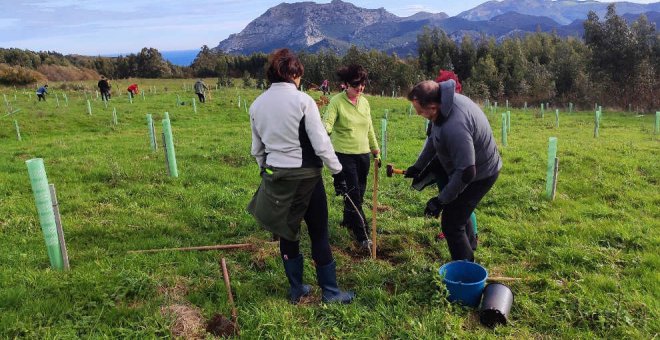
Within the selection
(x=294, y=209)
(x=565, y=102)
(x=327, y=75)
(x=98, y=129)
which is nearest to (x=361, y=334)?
(x=294, y=209)

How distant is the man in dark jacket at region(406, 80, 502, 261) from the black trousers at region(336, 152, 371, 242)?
4.40 ft

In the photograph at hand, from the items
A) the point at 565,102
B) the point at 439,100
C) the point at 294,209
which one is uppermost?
the point at 439,100

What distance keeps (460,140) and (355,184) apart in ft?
6.24

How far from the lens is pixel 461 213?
4.00 metres

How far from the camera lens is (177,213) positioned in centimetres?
Answer: 637

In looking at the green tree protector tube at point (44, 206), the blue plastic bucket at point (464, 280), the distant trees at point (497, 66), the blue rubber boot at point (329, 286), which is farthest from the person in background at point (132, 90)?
the blue plastic bucket at point (464, 280)

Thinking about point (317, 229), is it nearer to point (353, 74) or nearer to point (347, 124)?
point (347, 124)

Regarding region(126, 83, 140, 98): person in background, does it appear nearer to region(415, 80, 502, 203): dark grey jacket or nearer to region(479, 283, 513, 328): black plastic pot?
region(415, 80, 502, 203): dark grey jacket

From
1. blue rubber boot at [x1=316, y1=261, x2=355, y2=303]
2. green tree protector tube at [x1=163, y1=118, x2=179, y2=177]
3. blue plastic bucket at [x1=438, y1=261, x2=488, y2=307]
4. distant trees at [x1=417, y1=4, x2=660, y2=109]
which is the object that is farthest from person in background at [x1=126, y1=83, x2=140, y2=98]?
distant trees at [x1=417, y1=4, x2=660, y2=109]

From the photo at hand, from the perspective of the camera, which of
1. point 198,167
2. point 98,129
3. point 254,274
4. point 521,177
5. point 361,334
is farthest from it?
point 98,129

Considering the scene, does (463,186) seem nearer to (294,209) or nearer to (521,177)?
(294,209)

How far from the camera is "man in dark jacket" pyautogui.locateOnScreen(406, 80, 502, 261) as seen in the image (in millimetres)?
3594

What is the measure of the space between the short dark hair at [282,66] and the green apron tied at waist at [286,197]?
28.4 inches

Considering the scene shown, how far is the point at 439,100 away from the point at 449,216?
3.54ft
